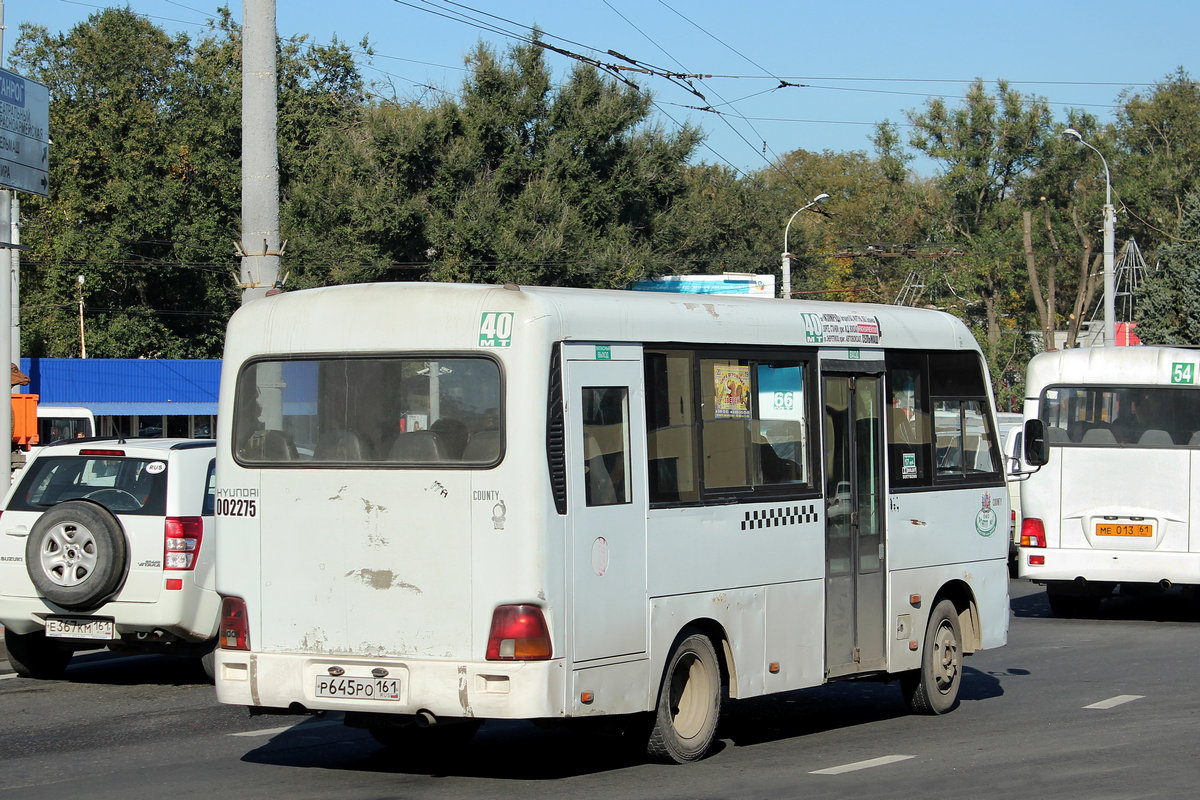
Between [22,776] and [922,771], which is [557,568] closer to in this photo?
[922,771]

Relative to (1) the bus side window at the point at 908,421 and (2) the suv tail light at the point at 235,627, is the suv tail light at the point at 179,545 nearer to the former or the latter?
(2) the suv tail light at the point at 235,627

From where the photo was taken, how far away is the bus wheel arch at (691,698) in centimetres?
806

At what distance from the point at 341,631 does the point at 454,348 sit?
1.54m

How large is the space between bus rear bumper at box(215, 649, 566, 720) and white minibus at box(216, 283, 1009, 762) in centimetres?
1

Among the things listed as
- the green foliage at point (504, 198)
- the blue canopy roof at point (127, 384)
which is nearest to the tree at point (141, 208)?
the green foliage at point (504, 198)

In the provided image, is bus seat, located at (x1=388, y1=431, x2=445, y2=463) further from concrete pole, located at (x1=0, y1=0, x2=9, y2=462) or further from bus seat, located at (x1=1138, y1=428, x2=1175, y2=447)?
bus seat, located at (x1=1138, y1=428, x2=1175, y2=447)

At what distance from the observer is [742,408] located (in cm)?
875

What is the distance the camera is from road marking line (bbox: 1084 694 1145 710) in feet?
34.7

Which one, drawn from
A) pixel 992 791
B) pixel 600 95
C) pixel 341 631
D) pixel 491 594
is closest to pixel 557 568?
pixel 491 594

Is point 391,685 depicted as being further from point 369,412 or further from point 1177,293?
point 1177,293

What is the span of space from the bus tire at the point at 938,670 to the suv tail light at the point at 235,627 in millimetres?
4697

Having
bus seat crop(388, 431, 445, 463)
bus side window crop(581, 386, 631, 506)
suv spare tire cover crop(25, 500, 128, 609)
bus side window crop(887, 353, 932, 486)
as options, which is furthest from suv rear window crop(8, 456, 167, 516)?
bus side window crop(887, 353, 932, 486)

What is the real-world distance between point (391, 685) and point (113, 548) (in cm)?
397

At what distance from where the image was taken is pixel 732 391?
869 cm
